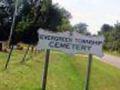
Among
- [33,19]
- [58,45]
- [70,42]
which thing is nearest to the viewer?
[58,45]

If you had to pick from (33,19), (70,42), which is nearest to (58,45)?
(70,42)

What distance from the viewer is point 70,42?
10.6 metres

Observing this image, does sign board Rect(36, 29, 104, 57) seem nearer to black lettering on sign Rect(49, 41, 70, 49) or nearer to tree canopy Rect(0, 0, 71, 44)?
black lettering on sign Rect(49, 41, 70, 49)

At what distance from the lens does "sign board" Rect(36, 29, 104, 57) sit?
10297 millimetres

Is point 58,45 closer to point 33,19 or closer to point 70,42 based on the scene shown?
point 70,42

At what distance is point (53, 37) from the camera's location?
10.4 meters

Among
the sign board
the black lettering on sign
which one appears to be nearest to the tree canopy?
the sign board

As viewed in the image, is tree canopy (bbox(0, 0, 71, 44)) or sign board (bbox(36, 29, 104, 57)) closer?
sign board (bbox(36, 29, 104, 57))

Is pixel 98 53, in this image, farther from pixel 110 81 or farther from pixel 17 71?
pixel 110 81


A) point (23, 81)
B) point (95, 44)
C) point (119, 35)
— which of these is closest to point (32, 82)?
point (23, 81)

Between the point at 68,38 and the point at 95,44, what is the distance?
2.63 ft

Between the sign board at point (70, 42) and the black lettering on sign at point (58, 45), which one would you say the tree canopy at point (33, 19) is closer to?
the sign board at point (70, 42)

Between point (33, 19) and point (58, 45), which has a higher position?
point (33, 19)

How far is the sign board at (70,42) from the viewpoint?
1030 centimetres
